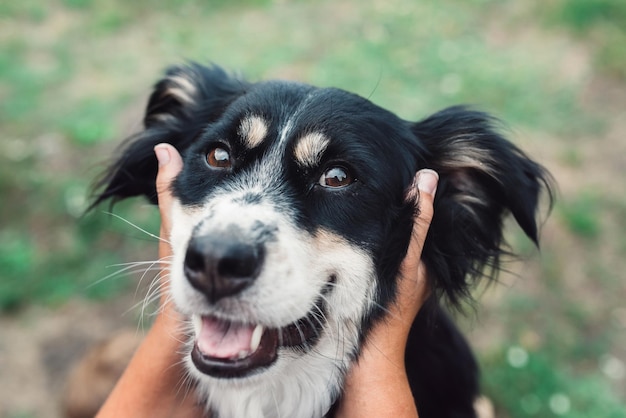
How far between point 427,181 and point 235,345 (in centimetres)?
92

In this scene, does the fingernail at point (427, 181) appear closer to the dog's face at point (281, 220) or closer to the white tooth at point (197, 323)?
the dog's face at point (281, 220)

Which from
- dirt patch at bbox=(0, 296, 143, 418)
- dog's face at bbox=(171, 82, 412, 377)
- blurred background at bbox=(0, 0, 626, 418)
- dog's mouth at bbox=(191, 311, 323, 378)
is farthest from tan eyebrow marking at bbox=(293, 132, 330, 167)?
dirt patch at bbox=(0, 296, 143, 418)

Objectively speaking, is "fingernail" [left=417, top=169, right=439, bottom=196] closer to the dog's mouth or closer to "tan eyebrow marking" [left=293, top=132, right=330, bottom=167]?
"tan eyebrow marking" [left=293, top=132, right=330, bottom=167]

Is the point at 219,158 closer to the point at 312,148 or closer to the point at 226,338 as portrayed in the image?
the point at 312,148

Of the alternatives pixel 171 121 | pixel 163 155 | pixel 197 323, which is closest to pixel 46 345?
pixel 171 121

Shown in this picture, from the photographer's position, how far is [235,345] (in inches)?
75.0

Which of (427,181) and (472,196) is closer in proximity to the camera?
(427,181)

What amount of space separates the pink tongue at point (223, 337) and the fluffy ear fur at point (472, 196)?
83 centimetres

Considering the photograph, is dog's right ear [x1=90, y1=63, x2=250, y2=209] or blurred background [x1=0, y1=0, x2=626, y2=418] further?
blurred background [x1=0, y1=0, x2=626, y2=418]

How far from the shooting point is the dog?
5.98ft

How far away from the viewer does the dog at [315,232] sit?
182 cm

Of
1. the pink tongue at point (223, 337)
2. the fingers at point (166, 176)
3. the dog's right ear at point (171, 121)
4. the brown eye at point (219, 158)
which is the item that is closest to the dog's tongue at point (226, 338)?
the pink tongue at point (223, 337)

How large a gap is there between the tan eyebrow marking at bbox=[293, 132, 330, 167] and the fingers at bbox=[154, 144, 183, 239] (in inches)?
21.1

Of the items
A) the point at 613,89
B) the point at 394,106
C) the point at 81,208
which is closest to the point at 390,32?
the point at 394,106
